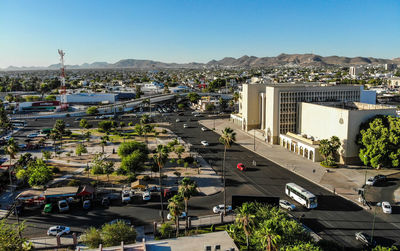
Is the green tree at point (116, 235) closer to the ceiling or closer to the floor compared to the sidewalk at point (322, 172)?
closer to the ceiling

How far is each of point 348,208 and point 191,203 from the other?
1970 cm

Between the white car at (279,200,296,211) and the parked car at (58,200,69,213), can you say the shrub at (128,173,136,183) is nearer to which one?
the parked car at (58,200,69,213)

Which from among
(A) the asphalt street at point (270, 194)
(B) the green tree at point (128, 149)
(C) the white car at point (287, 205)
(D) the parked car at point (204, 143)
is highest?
(B) the green tree at point (128, 149)

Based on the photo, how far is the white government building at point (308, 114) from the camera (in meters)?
51.7

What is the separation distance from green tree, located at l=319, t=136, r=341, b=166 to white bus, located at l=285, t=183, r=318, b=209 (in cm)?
1479

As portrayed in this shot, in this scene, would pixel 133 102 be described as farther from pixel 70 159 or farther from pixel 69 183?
pixel 69 183

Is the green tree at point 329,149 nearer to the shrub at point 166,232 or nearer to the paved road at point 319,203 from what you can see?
the paved road at point 319,203

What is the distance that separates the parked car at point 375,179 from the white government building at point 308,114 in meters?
6.72

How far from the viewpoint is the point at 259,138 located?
7331 centimetres

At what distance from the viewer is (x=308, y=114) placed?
62125mm

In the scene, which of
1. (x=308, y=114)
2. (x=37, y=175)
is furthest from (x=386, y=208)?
(x=37, y=175)

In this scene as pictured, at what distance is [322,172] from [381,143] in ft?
32.4

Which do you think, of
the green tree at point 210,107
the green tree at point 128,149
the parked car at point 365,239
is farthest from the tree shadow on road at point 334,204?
the green tree at point 210,107

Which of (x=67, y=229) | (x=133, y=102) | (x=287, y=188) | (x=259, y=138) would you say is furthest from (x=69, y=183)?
(x=133, y=102)
